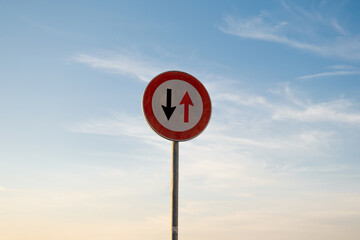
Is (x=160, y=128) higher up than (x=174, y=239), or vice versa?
(x=160, y=128)

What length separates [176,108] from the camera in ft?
13.7

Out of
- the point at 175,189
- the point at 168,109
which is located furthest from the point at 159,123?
the point at 175,189

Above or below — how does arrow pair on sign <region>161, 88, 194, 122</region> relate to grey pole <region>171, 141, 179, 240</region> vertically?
above

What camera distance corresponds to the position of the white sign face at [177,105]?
13.5 feet

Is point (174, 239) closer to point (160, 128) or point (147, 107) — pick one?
point (160, 128)

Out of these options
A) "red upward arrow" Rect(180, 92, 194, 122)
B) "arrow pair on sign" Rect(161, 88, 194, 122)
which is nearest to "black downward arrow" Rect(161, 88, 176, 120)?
"arrow pair on sign" Rect(161, 88, 194, 122)

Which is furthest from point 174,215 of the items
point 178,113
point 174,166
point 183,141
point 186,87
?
point 186,87

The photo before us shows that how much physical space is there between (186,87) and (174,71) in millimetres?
237

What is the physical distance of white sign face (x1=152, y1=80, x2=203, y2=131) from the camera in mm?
4121

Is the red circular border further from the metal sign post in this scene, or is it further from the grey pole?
the grey pole

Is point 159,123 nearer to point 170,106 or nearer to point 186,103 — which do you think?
point 170,106

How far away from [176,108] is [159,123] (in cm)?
28

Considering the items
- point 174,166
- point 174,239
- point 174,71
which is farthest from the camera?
point 174,71

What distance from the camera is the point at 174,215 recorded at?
12.5 ft
